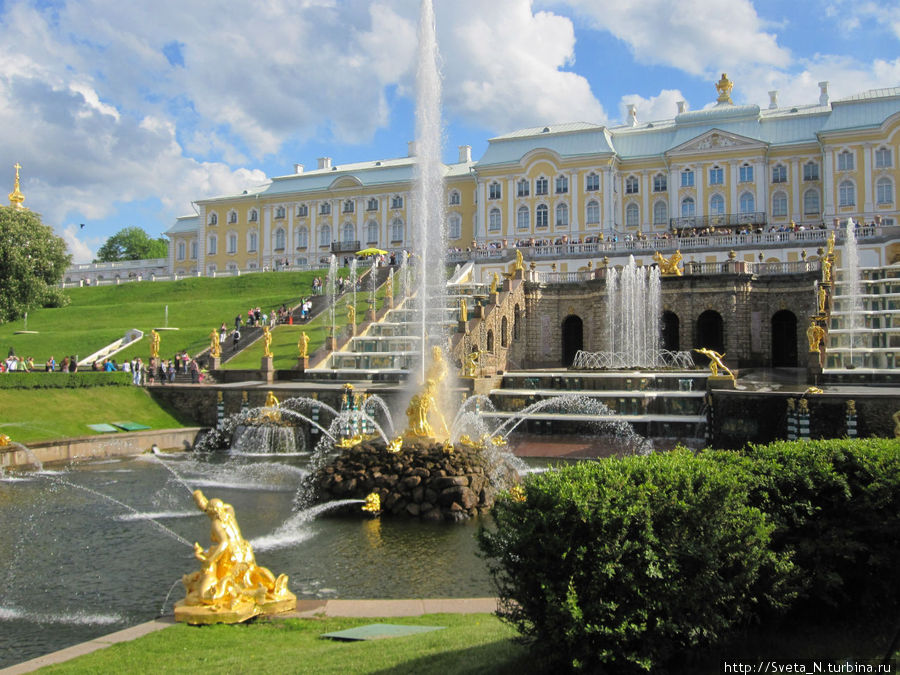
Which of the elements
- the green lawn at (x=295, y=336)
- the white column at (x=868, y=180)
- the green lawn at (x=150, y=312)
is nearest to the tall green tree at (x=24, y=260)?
the green lawn at (x=150, y=312)

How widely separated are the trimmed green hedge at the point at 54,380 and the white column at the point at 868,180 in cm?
5382

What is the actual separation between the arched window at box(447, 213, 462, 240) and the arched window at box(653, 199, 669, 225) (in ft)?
61.8

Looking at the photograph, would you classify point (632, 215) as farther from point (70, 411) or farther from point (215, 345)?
point (70, 411)

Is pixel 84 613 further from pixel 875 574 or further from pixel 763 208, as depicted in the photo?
pixel 763 208

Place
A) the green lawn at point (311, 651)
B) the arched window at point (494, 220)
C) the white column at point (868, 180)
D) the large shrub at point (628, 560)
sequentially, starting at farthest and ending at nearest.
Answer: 1. the arched window at point (494, 220)
2. the white column at point (868, 180)
3. the green lawn at point (311, 651)
4. the large shrub at point (628, 560)

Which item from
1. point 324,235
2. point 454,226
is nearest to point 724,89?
point 454,226

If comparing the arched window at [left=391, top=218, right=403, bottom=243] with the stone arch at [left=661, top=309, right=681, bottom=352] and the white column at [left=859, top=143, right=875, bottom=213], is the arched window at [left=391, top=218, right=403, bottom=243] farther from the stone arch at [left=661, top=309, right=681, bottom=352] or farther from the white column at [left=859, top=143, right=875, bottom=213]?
the white column at [left=859, top=143, right=875, bottom=213]

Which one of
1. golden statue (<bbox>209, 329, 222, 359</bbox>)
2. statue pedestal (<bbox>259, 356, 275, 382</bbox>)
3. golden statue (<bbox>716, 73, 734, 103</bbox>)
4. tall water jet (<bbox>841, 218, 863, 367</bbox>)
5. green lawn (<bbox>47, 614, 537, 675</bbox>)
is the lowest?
green lawn (<bbox>47, 614, 537, 675</bbox>)

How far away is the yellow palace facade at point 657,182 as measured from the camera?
59281 mm

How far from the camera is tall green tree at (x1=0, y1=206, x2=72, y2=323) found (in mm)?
44031

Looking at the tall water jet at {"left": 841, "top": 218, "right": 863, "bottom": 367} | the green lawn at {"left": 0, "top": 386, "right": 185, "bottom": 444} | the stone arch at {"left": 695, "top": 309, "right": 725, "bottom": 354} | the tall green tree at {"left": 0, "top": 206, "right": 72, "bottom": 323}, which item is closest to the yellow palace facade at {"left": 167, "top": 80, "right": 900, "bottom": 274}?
the tall water jet at {"left": 841, "top": 218, "right": 863, "bottom": 367}

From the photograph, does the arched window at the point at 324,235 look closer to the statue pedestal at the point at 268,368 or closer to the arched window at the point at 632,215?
the arched window at the point at 632,215

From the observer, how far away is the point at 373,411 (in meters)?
29.1

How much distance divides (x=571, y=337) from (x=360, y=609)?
36452 mm
